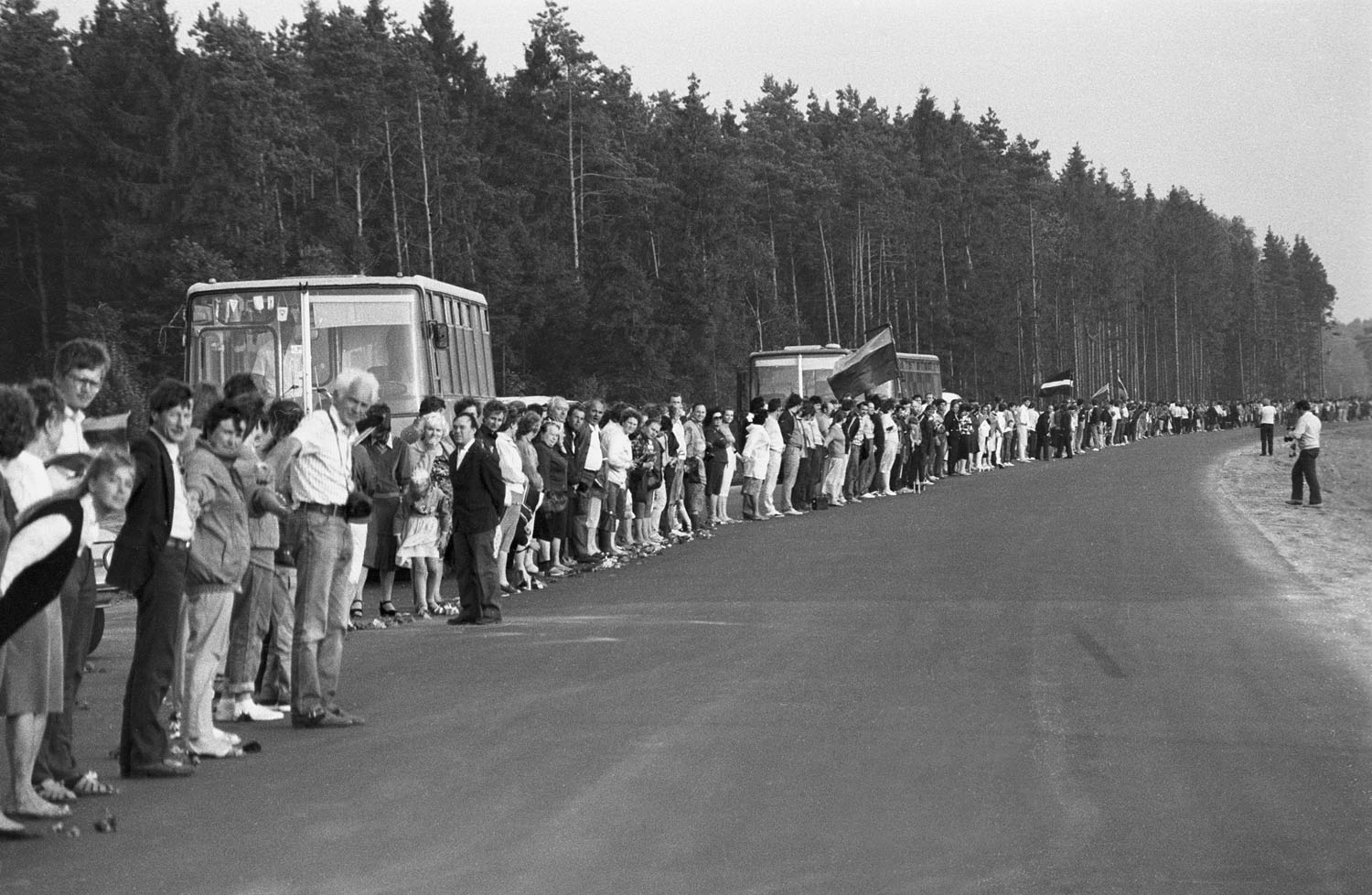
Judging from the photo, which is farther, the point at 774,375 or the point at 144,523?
the point at 774,375

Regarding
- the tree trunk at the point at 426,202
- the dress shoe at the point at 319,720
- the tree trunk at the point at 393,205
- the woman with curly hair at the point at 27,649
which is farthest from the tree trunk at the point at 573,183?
the woman with curly hair at the point at 27,649

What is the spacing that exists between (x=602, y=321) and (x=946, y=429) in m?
26.2

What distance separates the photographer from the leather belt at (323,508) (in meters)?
9.70

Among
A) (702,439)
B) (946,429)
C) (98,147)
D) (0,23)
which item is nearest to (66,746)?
(702,439)

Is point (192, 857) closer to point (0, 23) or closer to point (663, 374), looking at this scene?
point (663, 374)

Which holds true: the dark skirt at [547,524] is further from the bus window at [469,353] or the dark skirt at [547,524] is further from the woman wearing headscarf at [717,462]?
the woman wearing headscarf at [717,462]

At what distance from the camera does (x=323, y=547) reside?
31.7 feet

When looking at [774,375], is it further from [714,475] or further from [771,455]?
[714,475]

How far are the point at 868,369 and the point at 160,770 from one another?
109ft

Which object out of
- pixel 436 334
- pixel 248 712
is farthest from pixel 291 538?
pixel 436 334

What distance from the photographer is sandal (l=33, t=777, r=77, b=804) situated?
7664 millimetres

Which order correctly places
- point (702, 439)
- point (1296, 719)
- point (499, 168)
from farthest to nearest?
point (499, 168) → point (702, 439) → point (1296, 719)

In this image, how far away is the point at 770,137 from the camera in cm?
10106

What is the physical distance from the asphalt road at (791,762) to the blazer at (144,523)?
3.30 ft
